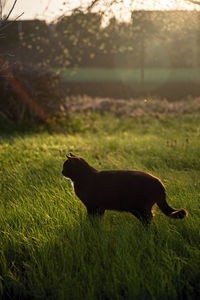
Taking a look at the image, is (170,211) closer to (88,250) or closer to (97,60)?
(88,250)

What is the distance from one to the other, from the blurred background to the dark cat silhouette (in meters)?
2.45

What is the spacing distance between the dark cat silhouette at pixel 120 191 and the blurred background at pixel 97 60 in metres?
2.45

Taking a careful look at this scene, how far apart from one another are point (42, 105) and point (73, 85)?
16.4m

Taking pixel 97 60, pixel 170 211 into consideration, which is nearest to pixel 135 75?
pixel 97 60

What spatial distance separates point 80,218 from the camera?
3.97 meters

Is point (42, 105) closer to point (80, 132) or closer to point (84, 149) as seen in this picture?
point (80, 132)

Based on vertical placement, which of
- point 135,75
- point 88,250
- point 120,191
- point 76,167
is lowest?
point 88,250

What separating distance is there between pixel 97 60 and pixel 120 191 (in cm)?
2752

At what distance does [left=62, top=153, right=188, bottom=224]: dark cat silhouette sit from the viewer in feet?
10.8

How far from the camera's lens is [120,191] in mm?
3365

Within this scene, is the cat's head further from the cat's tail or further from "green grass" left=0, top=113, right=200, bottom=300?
the cat's tail

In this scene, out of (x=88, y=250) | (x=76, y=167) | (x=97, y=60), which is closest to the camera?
(x=88, y=250)

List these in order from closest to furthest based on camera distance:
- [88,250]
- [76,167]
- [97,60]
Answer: [88,250] → [76,167] → [97,60]

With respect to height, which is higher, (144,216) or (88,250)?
(144,216)
